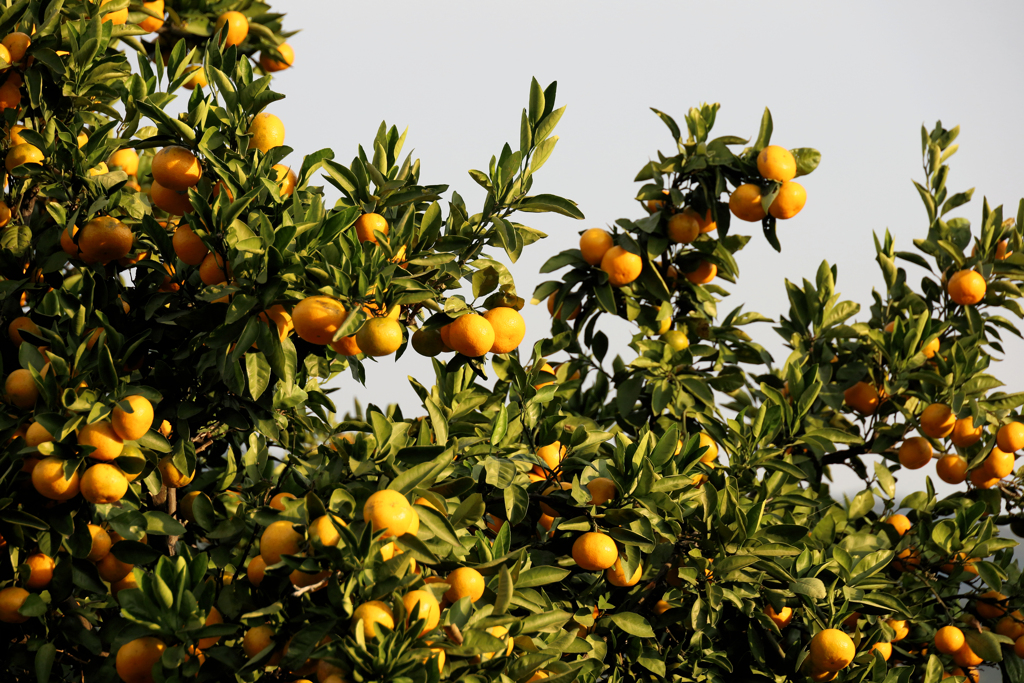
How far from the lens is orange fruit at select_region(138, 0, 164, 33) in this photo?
3.59m

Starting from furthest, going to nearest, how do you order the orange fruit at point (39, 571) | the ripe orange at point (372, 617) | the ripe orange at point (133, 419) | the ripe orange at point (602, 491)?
the ripe orange at point (602, 491) → the orange fruit at point (39, 571) → the ripe orange at point (133, 419) → the ripe orange at point (372, 617)

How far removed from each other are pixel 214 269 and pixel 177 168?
327 mm

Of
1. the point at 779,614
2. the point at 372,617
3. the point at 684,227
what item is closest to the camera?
the point at 372,617

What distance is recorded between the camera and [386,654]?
1671 mm

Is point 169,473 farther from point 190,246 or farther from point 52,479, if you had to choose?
point 190,246

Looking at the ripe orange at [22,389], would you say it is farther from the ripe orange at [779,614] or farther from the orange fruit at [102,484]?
the ripe orange at [779,614]

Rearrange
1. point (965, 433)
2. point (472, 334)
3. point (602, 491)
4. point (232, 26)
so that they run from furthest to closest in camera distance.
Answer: point (232, 26)
point (965, 433)
point (602, 491)
point (472, 334)

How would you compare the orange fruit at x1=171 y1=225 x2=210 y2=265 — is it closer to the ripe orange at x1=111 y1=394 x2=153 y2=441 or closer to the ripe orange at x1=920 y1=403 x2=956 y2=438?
the ripe orange at x1=111 y1=394 x2=153 y2=441

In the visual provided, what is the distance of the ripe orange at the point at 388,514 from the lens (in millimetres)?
1797

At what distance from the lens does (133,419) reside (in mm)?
2131

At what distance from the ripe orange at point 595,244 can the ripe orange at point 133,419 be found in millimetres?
2000

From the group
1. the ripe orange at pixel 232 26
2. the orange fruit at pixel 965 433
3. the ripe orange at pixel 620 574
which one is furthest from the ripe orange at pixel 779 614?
the ripe orange at pixel 232 26

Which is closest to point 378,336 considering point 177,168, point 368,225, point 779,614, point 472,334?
point 472,334

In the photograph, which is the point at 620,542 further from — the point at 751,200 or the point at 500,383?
the point at 751,200
